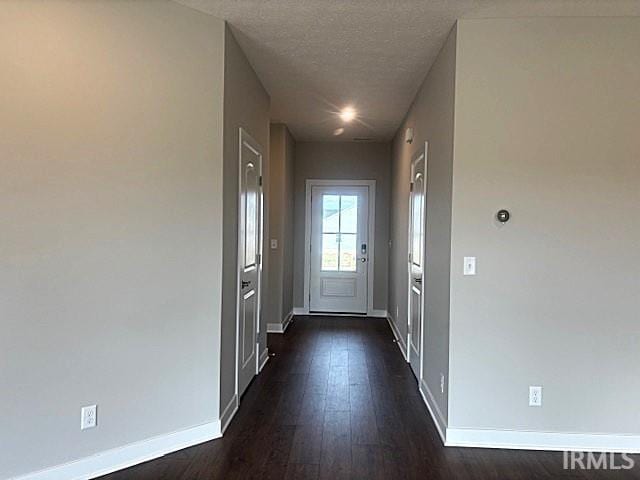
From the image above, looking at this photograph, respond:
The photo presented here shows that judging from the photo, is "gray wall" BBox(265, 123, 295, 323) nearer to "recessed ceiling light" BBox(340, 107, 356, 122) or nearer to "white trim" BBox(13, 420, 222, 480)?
"recessed ceiling light" BBox(340, 107, 356, 122)

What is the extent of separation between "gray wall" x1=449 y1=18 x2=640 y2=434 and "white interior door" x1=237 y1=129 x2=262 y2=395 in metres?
1.57

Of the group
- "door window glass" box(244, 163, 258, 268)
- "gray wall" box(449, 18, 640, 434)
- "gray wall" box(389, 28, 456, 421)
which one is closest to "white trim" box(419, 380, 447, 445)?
"gray wall" box(389, 28, 456, 421)

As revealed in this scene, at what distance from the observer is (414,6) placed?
9.07 feet

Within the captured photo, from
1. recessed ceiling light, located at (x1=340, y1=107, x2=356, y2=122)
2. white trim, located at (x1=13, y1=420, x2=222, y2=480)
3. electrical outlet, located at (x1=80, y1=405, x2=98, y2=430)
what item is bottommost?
white trim, located at (x1=13, y1=420, x2=222, y2=480)

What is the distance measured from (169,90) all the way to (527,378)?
2727 millimetres

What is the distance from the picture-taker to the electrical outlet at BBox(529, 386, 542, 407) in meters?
2.86

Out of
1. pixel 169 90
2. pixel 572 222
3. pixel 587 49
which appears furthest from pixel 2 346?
pixel 587 49

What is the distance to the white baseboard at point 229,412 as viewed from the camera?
3055 mm

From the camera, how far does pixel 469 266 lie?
114 inches

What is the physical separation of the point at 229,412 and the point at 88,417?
38.7 inches

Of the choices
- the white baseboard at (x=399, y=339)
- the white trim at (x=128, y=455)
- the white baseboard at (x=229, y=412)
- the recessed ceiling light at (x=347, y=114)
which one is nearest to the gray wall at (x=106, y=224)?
the white trim at (x=128, y=455)

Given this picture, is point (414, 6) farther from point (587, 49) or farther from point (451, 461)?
point (451, 461)

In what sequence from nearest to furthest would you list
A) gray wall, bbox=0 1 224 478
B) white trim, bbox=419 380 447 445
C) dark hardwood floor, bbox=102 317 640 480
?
gray wall, bbox=0 1 224 478, dark hardwood floor, bbox=102 317 640 480, white trim, bbox=419 380 447 445

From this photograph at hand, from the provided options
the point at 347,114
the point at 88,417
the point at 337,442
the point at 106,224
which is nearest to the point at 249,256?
the point at 106,224
